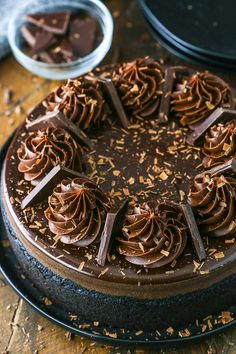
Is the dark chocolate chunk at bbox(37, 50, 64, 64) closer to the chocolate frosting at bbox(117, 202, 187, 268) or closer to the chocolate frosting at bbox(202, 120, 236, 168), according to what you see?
the chocolate frosting at bbox(202, 120, 236, 168)

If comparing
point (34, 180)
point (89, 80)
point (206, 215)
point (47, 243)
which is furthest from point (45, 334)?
point (89, 80)

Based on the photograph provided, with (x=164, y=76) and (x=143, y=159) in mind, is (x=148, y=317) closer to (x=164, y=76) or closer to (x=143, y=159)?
(x=143, y=159)

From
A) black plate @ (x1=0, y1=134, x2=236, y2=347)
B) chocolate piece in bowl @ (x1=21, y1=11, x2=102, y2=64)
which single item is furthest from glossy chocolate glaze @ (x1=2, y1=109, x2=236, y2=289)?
chocolate piece in bowl @ (x1=21, y1=11, x2=102, y2=64)

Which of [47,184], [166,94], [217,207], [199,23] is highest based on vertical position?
[47,184]

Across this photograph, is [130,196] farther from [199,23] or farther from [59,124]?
[199,23]

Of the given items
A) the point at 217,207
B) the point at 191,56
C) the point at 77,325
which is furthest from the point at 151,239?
the point at 191,56

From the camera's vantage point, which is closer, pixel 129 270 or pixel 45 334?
pixel 129 270
